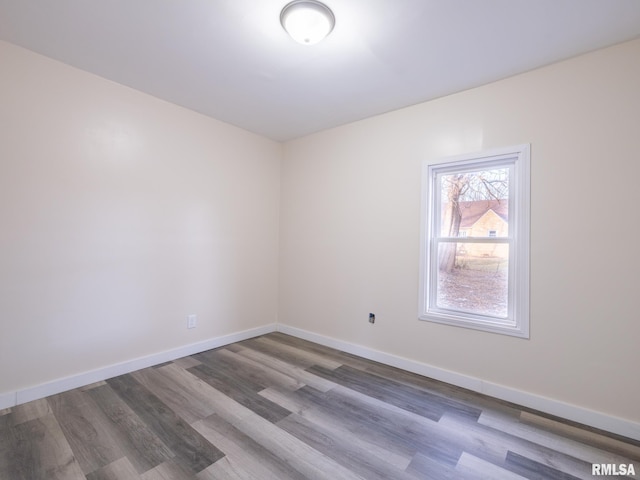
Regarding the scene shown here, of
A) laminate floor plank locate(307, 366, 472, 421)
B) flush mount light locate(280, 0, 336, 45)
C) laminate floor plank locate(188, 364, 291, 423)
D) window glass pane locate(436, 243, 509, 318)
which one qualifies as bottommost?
laminate floor plank locate(307, 366, 472, 421)

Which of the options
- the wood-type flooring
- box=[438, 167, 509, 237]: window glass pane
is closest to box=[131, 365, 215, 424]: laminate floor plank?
the wood-type flooring

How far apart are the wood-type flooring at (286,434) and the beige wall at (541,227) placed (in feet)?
1.11

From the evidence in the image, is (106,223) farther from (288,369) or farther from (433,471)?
(433,471)

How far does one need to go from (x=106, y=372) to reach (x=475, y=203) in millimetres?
3592

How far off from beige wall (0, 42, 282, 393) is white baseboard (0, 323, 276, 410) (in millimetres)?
53

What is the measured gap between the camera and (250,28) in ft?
6.29

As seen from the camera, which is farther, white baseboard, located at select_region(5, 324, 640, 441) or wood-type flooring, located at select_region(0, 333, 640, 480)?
white baseboard, located at select_region(5, 324, 640, 441)

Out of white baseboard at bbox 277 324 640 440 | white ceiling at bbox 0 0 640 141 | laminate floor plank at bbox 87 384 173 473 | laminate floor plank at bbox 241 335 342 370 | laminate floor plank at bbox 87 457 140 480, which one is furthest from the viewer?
laminate floor plank at bbox 241 335 342 370

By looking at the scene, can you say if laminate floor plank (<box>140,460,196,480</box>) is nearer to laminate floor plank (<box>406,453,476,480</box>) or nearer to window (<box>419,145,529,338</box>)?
laminate floor plank (<box>406,453,476,480</box>)

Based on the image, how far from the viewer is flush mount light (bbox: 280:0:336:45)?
1.71 meters

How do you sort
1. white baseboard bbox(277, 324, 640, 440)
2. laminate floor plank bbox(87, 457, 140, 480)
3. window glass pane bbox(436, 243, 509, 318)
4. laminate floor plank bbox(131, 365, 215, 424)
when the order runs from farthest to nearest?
window glass pane bbox(436, 243, 509, 318)
laminate floor plank bbox(131, 365, 215, 424)
white baseboard bbox(277, 324, 640, 440)
laminate floor plank bbox(87, 457, 140, 480)

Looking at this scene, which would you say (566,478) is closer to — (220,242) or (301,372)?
(301,372)

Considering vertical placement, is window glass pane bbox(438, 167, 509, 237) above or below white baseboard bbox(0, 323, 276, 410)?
above

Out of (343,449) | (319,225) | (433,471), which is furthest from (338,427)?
(319,225)
